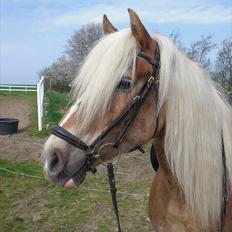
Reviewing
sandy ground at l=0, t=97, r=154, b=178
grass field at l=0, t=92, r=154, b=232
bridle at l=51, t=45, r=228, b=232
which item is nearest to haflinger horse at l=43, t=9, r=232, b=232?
bridle at l=51, t=45, r=228, b=232

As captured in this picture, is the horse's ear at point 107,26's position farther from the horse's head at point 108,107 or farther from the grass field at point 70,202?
the grass field at point 70,202

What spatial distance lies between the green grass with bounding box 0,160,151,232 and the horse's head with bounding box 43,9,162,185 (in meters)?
2.67

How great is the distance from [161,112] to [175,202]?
560 mm

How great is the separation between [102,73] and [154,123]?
0.37m

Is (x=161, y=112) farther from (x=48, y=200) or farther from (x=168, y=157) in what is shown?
(x=48, y=200)

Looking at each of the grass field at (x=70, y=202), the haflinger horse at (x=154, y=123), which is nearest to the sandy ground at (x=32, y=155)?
the grass field at (x=70, y=202)

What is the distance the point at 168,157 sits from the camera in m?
1.97

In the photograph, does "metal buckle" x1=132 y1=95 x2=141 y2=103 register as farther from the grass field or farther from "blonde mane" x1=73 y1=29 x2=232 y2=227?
the grass field

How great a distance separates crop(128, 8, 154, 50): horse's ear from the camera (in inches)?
68.1

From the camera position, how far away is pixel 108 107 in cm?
178

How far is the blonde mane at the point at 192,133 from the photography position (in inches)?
74.7

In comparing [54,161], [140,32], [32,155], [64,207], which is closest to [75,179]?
[54,161]

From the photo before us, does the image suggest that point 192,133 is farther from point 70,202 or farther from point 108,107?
point 70,202

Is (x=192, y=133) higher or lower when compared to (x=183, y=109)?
lower
